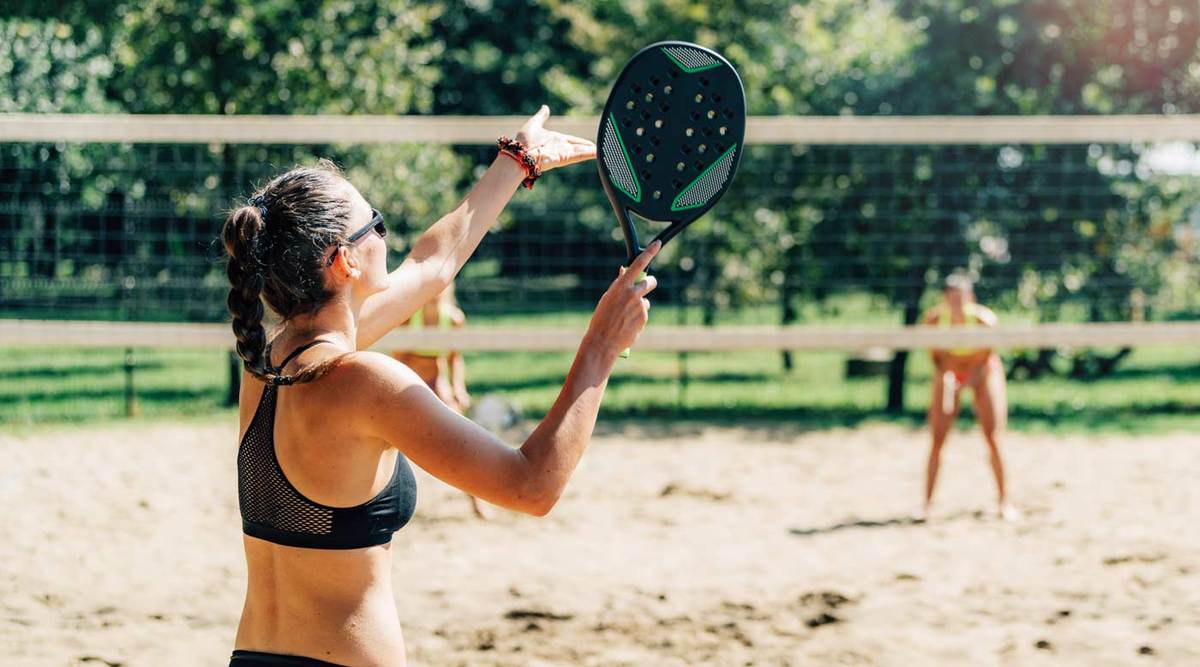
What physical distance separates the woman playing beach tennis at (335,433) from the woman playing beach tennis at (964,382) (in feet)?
16.3

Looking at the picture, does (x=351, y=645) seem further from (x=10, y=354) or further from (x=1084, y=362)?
(x=10, y=354)

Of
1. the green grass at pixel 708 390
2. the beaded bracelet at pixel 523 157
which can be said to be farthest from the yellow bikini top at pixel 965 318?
the beaded bracelet at pixel 523 157

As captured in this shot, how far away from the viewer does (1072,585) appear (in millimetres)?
5105

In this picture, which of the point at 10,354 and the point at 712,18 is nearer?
the point at 712,18

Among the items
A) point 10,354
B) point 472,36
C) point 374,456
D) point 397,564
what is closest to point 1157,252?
point 397,564

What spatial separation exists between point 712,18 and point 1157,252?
4.34 meters

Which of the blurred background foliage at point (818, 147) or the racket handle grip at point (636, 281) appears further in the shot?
the blurred background foliage at point (818, 147)

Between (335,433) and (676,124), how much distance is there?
86cm

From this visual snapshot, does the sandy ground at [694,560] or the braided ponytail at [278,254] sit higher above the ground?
the braided ponytail at [278,254]

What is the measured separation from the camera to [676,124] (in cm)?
222

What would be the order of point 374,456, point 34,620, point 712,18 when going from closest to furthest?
point 374,456 → point 34,620 → point 712,18

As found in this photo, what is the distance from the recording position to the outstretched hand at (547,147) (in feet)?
8.22

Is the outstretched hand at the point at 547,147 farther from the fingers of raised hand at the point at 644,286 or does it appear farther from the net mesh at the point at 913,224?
the net mesh at the point at 913,224

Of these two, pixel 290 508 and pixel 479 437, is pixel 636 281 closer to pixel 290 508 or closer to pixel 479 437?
pixel 479 437
